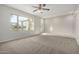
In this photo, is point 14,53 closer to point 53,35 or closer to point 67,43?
point 53,35

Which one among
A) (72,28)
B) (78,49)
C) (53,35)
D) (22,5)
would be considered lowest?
(78,49)

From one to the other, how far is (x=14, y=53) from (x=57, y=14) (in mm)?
1288

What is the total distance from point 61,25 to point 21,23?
36.1 inches

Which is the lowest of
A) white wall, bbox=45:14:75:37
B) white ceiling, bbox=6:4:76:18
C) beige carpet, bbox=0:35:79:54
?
beige carpet, bbox=0:35:79:54

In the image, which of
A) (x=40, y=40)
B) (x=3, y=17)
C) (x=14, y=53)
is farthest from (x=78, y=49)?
(x=3, y=17)

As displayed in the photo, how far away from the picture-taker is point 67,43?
1973 mm

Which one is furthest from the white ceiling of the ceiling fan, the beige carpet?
the beige carpet

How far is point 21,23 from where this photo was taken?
203 cm

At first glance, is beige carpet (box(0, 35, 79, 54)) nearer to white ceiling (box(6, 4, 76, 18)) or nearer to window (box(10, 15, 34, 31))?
window (box(10, 15, 34, 31))

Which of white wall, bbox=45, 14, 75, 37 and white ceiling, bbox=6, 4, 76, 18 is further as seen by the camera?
white wall, bbox=45, 14, 75, 37

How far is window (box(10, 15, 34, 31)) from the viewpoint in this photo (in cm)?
200

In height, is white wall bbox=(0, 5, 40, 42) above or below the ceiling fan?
below

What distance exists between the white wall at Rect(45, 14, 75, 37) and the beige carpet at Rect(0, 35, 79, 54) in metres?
0.14

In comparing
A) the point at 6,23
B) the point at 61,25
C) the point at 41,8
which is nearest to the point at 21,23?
the point at 6,23
